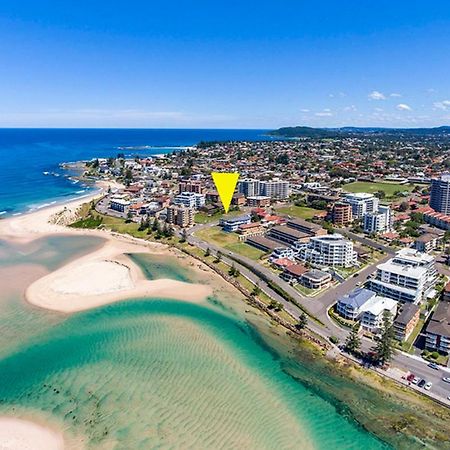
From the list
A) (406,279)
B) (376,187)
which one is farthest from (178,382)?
(376,187)

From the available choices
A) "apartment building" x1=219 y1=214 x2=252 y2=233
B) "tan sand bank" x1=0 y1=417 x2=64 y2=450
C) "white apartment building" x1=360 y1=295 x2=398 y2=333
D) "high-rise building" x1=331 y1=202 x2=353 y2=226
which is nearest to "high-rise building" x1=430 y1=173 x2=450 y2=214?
"high-rise building" x1=331 y1=202 x2=353 y2=226

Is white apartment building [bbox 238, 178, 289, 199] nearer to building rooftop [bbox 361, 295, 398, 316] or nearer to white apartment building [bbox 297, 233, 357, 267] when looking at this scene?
white apartment building [bbox 297, 233, 357, 267]

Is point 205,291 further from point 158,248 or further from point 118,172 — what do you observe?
point 118,172

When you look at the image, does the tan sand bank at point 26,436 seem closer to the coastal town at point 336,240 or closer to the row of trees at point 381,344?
the coastal town at point 336,240

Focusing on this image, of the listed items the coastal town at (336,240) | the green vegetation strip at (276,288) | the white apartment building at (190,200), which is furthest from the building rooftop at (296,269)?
the white apartment building at (190,200)

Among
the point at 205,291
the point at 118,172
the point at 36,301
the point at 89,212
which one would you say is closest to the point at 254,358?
the point at 205,291
